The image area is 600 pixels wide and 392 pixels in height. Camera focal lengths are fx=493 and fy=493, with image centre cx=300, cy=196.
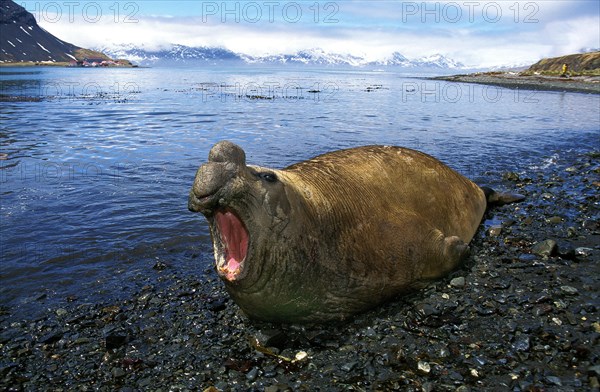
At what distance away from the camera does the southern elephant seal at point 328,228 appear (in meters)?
4.95

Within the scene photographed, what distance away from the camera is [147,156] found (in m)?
17.1

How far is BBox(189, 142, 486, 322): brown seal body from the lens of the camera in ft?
16.3

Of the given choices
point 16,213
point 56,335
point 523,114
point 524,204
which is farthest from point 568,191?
point 523,114

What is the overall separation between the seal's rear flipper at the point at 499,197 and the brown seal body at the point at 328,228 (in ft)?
7.40

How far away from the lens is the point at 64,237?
357 inches

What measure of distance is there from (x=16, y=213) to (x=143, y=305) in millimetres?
5672

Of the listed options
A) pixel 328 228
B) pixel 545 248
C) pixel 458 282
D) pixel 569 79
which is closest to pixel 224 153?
pixel 328 228

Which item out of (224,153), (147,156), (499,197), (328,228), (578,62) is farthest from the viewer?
(578,62)

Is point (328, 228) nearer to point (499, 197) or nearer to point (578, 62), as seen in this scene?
point (499, 197)

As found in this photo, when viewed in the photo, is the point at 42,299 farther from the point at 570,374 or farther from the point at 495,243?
the point at 495,243

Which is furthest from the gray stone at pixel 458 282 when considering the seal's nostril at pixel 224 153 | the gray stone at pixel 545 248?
the seal's nostril at pixel 224 153

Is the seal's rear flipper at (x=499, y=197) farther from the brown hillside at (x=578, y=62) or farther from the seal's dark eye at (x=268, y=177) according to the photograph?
the brown hillside at (x=578, y=62)

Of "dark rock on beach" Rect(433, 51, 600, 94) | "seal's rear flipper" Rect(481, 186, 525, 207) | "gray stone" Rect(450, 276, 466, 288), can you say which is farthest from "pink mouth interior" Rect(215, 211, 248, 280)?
"dark rock on beach" Rect(433, 51, 600, 94)

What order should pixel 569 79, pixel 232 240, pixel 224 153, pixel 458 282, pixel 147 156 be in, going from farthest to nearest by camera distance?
pixel 569 79, pixel 147 156, pixel 458 282, pixel 232 240, pixel 224 153
